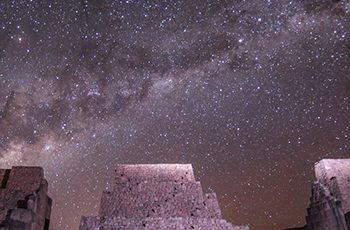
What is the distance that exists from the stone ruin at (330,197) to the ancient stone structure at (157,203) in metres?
5.24

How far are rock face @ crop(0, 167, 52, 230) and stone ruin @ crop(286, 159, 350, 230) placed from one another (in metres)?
13.8

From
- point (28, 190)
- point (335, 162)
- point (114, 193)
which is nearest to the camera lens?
point (28, 190)

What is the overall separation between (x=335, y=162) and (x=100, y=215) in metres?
13.3

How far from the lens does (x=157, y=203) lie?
16.2 m

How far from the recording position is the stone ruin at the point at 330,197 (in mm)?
17266

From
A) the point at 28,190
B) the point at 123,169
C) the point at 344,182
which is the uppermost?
the point at 123,169

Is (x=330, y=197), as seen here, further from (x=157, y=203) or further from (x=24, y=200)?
(x=24, y=200)

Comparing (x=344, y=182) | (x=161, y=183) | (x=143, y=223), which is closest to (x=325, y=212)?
(x=344, y=182)

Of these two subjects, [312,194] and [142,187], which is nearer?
[142,187]

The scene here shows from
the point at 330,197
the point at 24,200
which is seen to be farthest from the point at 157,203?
the point at 330,197

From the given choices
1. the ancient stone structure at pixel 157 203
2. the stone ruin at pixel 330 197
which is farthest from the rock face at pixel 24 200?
the stone ruin at pixel 330 197

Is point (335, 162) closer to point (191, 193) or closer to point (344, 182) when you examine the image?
point (344, 182)

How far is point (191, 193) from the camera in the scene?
1700 centimetres

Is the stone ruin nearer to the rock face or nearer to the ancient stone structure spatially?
the ancient stone structure
